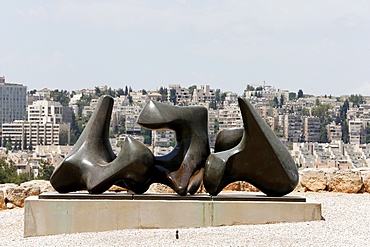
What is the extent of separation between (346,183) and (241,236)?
8017 mm

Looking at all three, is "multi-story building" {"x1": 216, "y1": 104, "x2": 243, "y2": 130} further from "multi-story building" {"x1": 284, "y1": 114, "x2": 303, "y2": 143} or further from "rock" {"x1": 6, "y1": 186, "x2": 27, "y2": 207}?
"rock" {"x1": 6, "y1": 186, "x2": 27, "y2": 207}

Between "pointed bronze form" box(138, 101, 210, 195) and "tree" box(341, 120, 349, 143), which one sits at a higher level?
"tree" box(341, 120, 349, 143)

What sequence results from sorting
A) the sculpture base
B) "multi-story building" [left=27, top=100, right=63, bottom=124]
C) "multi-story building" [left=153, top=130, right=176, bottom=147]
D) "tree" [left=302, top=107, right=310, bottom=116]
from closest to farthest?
the sculpture base < "multi-story building" [left=153, top=130, right=176, bottom=147] < "multi-story building" [left=27, top=100, right=63, bottom=124] < "tree" [left=302, top=107, right=310, bottom=116]

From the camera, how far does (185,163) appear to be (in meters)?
14.4

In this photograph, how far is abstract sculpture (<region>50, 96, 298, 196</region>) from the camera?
562 inches

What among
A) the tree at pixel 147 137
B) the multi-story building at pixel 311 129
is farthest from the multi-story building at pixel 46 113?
the multi-story building at pixel 311 129

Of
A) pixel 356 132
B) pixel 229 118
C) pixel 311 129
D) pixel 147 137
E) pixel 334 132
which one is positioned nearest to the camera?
pixel 147 137

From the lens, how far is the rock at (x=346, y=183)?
64.7ft

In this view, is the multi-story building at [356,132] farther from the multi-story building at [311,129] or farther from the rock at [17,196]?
the rock at [17,196]

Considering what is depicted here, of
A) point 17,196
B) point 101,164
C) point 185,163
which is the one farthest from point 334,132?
point 101,164

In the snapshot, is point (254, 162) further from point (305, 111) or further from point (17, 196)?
point (305, 111)

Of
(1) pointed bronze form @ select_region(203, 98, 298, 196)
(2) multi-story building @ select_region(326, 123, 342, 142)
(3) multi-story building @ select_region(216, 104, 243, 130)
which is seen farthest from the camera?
(2) multi-story building @ select_region(326, 123, 342, 142)

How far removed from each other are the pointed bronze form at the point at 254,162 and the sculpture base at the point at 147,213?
543 mm

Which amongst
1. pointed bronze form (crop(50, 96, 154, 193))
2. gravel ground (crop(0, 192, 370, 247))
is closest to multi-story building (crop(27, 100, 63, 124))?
pointed bronze form (crop(50, 96, 154, 193))
